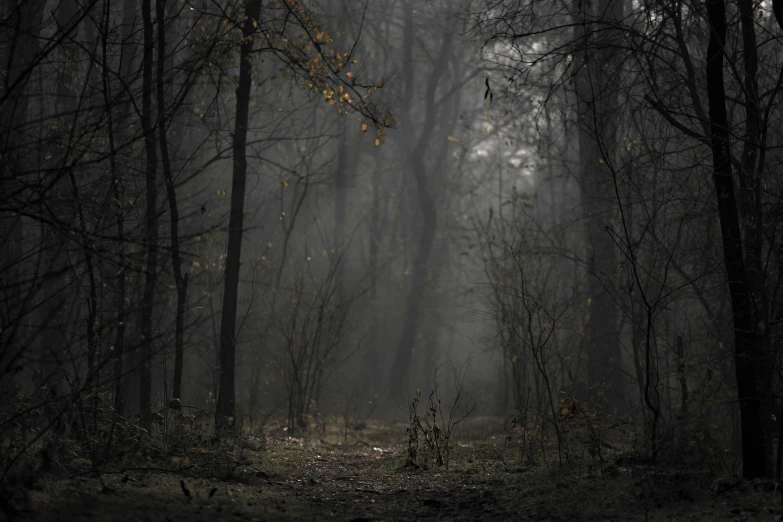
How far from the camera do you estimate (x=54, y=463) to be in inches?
191

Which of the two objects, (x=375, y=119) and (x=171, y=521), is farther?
(x=375, y=119)

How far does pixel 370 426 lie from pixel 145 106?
31.1 ft

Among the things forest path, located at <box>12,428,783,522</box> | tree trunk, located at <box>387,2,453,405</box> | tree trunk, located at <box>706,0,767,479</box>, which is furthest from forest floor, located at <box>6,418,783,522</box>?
tree trunk, located at <box>387,2,453,405</box>

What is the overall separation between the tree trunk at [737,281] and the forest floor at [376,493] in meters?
0.36

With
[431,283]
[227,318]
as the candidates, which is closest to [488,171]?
[431,283]

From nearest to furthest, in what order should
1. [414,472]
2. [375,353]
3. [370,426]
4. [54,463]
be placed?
[54,463]
[414,472]
[370,426]
[375,353]

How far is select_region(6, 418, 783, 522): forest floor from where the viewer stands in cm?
416

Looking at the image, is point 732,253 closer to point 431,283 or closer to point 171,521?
point 171,521

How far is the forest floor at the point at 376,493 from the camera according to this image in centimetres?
416

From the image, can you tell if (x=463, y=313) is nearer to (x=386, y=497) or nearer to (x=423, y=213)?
(x=386, y=497)

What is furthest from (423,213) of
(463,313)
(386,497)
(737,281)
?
(737,281)

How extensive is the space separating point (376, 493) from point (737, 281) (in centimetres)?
325

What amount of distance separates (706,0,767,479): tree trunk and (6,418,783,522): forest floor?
0.36 meters

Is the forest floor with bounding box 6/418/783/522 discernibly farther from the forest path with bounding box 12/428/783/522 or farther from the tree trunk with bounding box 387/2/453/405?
the tree trunk with bounding box 387/2/453/405
